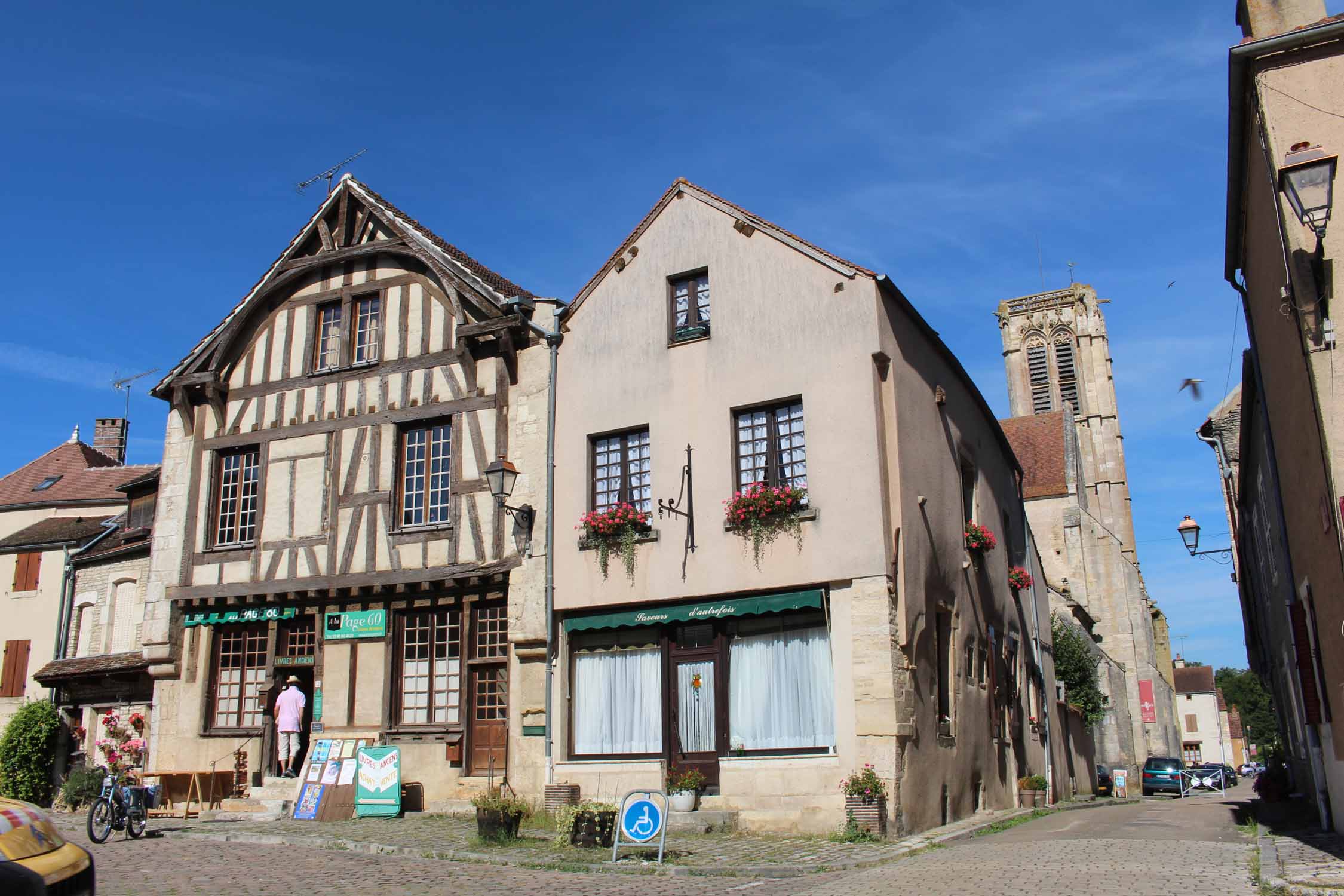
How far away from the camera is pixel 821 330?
13500 millimetres

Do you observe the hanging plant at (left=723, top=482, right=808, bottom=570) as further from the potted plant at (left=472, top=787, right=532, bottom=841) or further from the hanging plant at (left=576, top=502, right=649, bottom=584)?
the potted plant at (left=472, top=787, right=532, bottom=841)

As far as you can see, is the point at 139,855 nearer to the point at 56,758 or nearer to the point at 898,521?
the point at 898,521

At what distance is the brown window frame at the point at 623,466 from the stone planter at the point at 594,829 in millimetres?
4408

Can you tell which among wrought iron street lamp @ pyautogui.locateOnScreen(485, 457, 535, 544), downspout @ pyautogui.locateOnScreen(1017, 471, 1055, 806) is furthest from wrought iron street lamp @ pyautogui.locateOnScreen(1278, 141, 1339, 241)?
downspout @ pyautogui.locateOnScreen(1017, 471, 1055, 806)

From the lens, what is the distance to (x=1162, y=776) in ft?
106

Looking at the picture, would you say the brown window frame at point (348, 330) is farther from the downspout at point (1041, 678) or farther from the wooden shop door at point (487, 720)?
the downspout at point (1041, 678)

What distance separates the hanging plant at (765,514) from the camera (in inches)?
509

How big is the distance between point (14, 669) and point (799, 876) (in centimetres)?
2014

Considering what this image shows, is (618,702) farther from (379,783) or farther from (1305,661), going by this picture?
(1305,661)

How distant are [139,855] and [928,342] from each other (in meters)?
11.5

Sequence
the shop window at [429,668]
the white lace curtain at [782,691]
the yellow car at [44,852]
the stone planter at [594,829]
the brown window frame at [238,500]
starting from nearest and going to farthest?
the yellow car at [44,852] < the stone planter at [594,829] < the white lace curtain at [782,691] < the shop window at [429,668] < the brown window frame at [238,500]

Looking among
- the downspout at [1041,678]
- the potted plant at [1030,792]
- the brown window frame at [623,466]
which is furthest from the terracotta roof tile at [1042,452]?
the brown window frame at [623,466]

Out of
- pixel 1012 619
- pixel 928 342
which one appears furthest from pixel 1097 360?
pixel 928 342

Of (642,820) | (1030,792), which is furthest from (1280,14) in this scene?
(1030,792)
